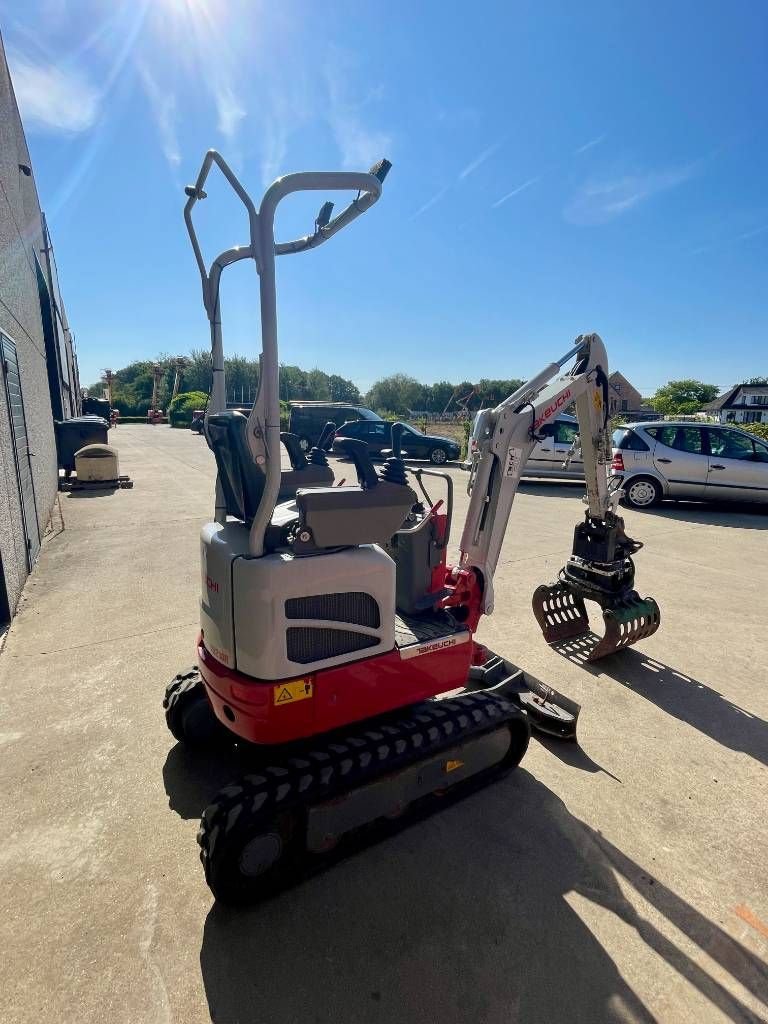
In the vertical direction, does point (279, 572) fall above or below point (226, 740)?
above

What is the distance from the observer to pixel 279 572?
2059 mm

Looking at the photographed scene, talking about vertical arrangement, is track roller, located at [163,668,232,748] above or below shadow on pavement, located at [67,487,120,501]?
above

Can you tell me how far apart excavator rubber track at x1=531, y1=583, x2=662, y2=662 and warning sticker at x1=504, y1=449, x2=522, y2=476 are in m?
1.39

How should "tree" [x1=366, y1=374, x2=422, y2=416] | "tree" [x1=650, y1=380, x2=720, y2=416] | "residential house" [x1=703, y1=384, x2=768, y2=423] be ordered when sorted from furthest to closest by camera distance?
"tree" [x1=366, y1=374, x2=422, y2=416]
"tree" [x1=650, y1=380, x2=720, y2=416]
"residential house" [x1=703, y1=384, x2=768, y2=423]

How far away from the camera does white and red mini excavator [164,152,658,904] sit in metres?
1.98

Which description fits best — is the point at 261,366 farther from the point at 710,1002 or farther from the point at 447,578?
the point at 710,1002

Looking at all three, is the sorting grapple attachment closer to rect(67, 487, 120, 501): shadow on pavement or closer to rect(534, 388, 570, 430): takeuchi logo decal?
rect(534, 388, 570, 430): takeuchi logo decal

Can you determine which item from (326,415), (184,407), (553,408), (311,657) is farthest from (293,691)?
(184,407)

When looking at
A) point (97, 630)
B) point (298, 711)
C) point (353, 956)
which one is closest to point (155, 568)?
point (97, 630)

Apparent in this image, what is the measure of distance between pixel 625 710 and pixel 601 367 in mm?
2549

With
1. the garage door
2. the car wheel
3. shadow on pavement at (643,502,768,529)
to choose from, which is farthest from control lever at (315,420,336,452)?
the car wheel

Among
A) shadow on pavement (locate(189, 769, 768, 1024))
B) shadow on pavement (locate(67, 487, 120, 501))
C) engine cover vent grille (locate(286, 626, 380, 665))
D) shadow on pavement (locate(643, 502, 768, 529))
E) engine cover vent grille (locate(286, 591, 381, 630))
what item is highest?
engine cover vent grille (locate(286, 591, 381, 630))

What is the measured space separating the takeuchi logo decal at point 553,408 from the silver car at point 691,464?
23.0 feet

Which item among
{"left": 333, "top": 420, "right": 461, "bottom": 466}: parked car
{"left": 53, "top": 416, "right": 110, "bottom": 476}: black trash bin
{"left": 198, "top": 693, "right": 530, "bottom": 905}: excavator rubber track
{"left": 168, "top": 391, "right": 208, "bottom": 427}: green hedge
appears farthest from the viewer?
{"left": 168, "top": 391, "right": 208, "bottom": 427}: green hedge
